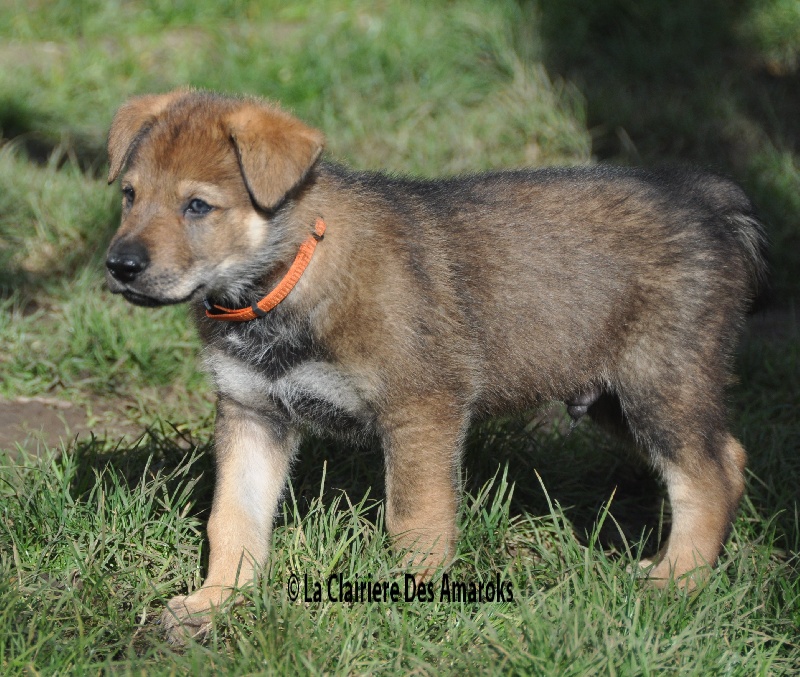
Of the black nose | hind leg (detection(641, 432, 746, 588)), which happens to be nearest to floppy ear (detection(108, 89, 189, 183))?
the black nose

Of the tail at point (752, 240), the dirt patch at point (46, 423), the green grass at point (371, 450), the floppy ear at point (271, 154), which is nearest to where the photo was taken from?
the green grass at point (371, 450)

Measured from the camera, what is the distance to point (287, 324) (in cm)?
361

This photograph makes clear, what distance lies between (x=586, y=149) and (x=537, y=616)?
4219 mm

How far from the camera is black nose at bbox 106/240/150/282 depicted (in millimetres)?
3270

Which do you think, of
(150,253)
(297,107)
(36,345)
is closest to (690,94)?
(297,107)

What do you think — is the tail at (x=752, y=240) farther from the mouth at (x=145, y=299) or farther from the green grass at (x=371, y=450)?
the mouth at (x=145, y=299)

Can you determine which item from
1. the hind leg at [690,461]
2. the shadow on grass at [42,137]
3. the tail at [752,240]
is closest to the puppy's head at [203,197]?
the hind leg at [690,461]

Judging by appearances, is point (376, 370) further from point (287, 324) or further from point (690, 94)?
point (690, 94)

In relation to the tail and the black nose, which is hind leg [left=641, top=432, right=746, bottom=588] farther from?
the black nose

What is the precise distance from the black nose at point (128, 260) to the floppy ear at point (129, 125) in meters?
0.51

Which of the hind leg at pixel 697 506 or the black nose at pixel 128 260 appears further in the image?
the hind leg at pixel 697 506

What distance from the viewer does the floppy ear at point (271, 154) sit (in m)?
3.35

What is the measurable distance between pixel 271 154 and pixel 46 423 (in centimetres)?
215

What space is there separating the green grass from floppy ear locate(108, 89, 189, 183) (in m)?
1.09
